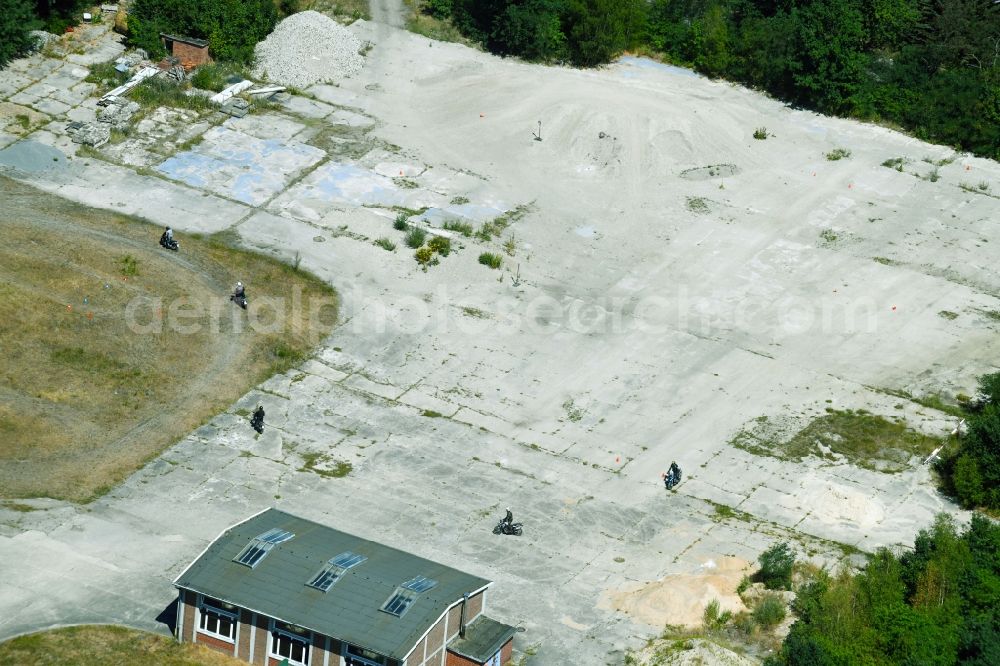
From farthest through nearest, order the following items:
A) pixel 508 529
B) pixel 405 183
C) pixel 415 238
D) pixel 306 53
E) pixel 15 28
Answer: pixel 306 53 → pixel 15 28 → pixel 405 183 → pixel 415 238 → pixel 508 529

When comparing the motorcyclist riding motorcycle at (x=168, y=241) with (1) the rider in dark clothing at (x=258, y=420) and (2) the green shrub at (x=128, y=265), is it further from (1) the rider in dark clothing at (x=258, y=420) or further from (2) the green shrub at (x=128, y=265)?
(1) the rider in dark clothing at (x=258, y=420)

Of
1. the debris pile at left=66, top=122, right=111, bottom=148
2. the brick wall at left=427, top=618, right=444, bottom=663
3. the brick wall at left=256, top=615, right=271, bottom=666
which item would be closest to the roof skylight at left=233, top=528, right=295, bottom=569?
the brick wall at left=256, top=615, right=271, bottom=666

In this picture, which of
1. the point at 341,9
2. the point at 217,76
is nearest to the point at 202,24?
the point at 217,76

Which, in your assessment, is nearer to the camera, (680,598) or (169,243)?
(680,598)

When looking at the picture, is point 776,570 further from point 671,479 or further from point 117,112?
point 117,112

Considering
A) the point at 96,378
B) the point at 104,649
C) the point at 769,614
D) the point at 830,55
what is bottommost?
the point at 104,649

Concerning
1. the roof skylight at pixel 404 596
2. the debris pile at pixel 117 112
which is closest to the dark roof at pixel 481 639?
the roof skylight at pixel 404 596

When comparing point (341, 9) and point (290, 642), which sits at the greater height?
point (341, 9)

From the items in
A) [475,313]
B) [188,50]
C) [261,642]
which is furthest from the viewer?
[188,50]

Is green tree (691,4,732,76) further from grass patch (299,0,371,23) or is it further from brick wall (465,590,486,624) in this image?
brick wall (465,590,486,624)
